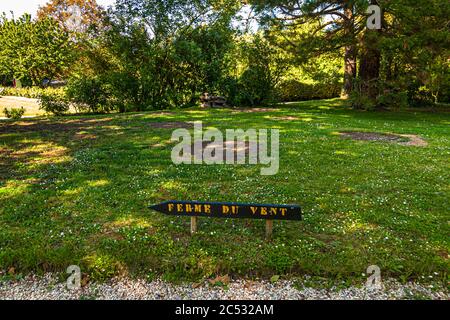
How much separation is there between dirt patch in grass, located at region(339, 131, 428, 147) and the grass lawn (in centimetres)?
42

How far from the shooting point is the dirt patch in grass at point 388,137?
36.3ft

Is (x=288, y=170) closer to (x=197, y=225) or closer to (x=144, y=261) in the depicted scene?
(x=197, y=225)

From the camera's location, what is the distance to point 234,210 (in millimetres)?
4801

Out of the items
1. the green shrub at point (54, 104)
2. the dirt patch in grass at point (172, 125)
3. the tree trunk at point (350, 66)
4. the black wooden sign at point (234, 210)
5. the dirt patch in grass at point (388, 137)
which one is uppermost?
the tree trunk at point (350, 66)

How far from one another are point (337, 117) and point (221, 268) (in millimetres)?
13241

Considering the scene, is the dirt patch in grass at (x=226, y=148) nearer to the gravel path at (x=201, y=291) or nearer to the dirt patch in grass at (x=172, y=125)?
the dirt patch in grass at (x=172, y=125)

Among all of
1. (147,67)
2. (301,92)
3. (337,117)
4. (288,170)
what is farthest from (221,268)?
(301,92)

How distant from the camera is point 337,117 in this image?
635 inches

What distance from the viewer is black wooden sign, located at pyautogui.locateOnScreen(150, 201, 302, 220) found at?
4.71m

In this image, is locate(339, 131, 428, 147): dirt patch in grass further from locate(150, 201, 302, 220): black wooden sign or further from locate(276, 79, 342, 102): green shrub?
locate(276, 79, 342, 102): green shrub

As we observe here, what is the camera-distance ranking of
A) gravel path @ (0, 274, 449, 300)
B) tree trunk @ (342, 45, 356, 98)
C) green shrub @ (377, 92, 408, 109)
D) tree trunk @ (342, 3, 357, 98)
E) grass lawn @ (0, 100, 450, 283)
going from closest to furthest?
gravel path @ (0, 274, 449, 300) → grass lawn @ (0, 100, 450, 283) → tree trunk @ (342, 3, 357, 98) → green shrub @ (377, 92, 408, 109) → tree trunk @ (342, 45, 356, 98)
